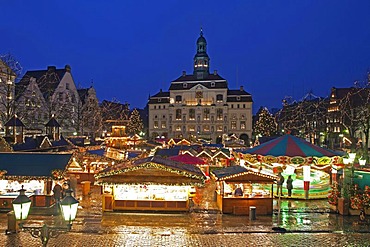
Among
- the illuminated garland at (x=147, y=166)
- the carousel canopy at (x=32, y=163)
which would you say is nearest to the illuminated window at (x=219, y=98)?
the carousel canopy at (x=32, y=163)

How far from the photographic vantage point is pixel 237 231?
14.3 meters

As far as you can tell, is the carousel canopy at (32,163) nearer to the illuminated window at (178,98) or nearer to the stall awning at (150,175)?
the stall awning at (150,175)

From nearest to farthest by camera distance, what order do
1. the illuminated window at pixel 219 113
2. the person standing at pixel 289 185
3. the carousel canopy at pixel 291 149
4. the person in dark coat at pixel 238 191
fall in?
1. the person in dark coat at pixel 238 191
2. the person standing at pixel 289 185
3. the carousel canopy at pixel 291 149
4. the illuminated window at pixel 219 113

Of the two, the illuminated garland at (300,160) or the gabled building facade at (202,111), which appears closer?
the illuminated garland at (300,160)

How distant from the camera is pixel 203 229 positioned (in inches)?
572

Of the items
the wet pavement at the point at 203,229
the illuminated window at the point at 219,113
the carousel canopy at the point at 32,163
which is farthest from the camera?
the illuminated window at the point at 219,113

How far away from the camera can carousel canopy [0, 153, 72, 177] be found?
1791 centimetres

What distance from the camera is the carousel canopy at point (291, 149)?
71.7 feet

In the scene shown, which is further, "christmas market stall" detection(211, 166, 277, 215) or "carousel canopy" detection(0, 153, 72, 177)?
"carousel canopy" detection(0, 153, 72, 177)

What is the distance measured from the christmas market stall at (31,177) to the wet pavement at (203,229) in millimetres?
1461

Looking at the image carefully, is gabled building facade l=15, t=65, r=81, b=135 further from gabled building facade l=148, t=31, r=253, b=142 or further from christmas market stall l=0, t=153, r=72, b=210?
christmas market stall l=0, t=153, r=72, b=210

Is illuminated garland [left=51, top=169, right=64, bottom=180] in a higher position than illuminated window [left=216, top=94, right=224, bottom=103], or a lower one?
lower

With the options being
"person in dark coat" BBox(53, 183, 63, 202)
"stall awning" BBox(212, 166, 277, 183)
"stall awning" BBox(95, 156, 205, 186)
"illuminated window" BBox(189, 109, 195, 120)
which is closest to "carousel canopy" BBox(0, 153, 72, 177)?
"person in dark coat" BBox(53, 183, 63, 202)

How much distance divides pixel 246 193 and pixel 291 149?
6244mm
